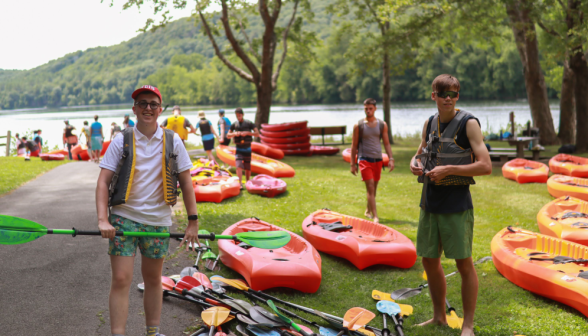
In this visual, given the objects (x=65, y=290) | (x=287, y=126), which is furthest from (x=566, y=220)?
(x=287, y=126)

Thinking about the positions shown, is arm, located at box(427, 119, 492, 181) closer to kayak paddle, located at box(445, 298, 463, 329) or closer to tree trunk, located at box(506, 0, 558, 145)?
kayak paddle, located at box(445, 298, 463, 329)

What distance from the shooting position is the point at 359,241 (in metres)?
5.46

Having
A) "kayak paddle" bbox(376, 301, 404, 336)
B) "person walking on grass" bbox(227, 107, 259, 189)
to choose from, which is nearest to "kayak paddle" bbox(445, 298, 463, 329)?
"kayak paddle" bbox(376, 301, 404, 336)

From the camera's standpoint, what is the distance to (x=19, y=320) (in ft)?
12.0

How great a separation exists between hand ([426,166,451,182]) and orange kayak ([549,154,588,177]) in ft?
29.9

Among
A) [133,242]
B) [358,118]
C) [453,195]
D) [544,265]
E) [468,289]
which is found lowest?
[544,265]

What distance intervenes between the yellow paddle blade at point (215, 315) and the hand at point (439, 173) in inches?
75.0

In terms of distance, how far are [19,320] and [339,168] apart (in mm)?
10913

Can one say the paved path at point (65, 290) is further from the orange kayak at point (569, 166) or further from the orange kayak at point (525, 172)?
the orange kayak at point (569, 166)

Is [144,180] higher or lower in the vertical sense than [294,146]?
higher

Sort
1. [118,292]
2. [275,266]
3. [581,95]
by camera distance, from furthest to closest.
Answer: [581,95] → [275,266] → [118,292]

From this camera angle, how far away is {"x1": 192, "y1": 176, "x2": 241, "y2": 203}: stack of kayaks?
8977 millimetres

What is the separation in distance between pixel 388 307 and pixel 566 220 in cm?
336

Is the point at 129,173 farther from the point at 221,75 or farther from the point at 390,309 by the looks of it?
the point at 221,75
